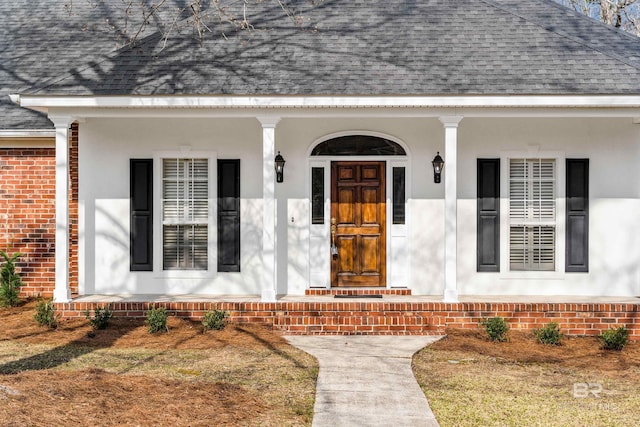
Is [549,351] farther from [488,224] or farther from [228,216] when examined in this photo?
[228,216]

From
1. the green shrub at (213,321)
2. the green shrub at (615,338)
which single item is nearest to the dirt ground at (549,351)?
the green shrub at (615,338)

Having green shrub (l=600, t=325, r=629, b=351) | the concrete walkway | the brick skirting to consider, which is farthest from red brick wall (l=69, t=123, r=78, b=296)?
green shrub (l=600, t=325, r=629, b=351)

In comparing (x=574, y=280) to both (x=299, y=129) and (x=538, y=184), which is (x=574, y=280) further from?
(x=299, y=129)

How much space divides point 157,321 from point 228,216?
2.55 meters

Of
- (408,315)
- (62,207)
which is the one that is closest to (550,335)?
(408,315)

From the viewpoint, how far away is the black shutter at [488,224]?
11422 millimetres

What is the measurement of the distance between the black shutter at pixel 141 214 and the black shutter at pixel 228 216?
45.5 inches

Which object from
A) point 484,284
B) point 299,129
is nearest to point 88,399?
point 299,129

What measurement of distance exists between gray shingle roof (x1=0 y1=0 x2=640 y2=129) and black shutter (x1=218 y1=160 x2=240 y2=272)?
1732mm

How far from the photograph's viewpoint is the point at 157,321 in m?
9.55

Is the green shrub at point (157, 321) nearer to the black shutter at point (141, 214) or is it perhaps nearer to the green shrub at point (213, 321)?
the green shrub at point (213, 321)

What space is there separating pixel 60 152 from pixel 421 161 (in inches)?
221

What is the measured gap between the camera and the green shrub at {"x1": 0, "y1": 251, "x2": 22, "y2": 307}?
1134 cm

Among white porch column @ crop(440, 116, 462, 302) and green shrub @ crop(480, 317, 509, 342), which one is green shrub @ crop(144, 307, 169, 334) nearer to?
white porch column @ crop(440, 116, 462, 302)
